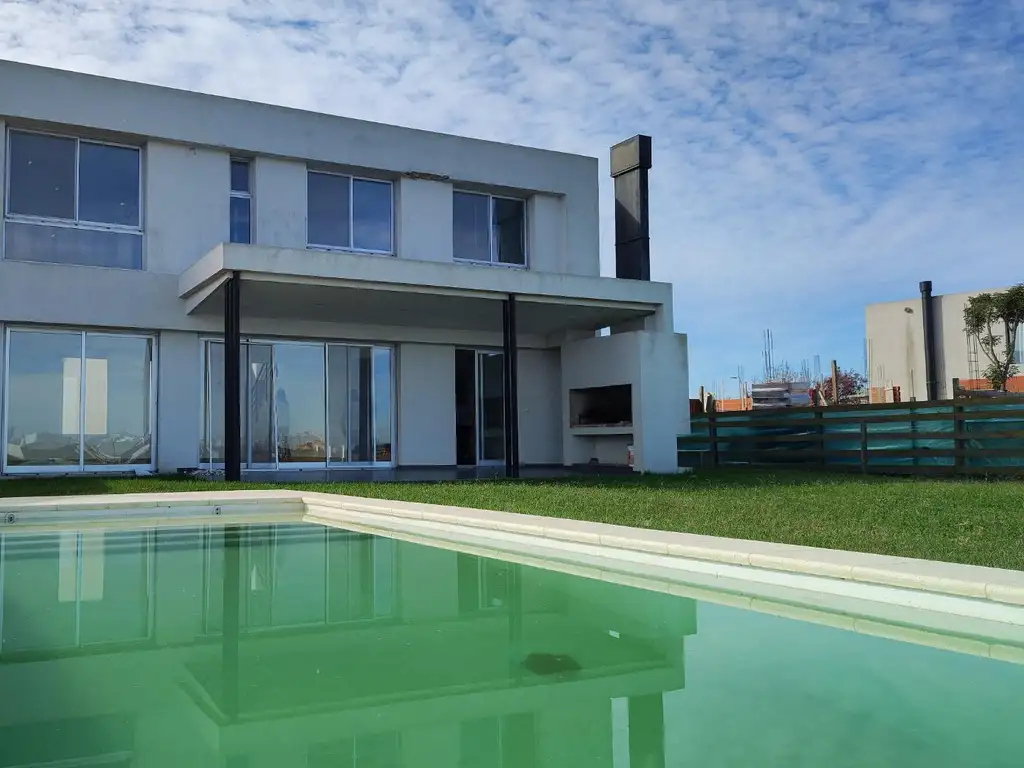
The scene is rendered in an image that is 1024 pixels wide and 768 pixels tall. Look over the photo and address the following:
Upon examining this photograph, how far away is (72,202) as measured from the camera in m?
14.4

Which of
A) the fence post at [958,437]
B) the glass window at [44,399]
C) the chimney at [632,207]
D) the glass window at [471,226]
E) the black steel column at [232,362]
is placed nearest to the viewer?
the black steel column at [232,362]

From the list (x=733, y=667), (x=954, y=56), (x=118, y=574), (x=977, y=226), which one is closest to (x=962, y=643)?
(x=733, y=667)

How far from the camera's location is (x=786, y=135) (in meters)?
15.7

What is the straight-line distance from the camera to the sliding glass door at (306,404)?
1522 cm

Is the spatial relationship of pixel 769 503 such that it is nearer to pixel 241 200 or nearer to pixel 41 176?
pixel 241 200

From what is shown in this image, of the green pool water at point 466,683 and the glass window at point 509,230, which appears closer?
the green pool water at point 466,683

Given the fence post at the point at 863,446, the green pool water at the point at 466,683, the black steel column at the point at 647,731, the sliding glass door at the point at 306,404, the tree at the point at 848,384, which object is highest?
the tree at the point at 848,384

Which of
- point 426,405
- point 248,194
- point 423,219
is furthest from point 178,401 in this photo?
point 423,219

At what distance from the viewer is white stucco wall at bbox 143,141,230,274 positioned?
14.8 m

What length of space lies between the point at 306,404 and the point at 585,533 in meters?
10.4

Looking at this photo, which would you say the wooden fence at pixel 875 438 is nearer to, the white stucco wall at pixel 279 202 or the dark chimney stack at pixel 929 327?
the white stucco wall at pixel 279 202

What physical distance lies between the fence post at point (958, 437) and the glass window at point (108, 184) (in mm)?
13249

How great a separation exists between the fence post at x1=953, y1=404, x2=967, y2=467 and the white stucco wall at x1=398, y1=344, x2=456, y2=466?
8.57m

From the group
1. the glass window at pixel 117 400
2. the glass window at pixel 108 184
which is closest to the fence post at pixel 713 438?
the glass window at pixel 117 400
